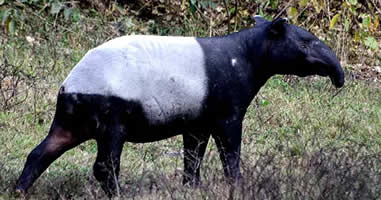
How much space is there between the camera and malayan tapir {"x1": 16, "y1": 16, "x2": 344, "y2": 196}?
4.94 metres

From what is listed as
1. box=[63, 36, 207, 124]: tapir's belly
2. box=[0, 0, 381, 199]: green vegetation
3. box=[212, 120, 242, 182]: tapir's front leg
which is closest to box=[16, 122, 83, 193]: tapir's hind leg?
box=[0, 0, 381, 199]: green vegetation

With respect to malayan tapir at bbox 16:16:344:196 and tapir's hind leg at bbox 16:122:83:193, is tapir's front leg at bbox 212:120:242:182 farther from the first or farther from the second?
tapir's hind leg at bbox 16:122:83:193

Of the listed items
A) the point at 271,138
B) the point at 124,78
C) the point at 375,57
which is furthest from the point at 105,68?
the point at 375,57

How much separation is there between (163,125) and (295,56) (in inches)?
44.4

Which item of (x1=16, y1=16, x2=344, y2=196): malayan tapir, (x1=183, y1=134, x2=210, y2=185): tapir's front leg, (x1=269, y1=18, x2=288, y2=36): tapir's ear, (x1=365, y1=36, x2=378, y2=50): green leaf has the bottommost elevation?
(x1=365, y1=36, x2=378, y2=50): green leaf

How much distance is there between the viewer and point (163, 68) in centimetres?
505

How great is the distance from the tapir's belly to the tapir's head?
567mm

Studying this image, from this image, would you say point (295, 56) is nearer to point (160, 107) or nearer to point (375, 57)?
point (160, 107)

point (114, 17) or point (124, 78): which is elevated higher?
point (124, 78)

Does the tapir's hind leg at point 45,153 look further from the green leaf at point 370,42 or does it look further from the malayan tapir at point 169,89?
the green leaf at point 370,42

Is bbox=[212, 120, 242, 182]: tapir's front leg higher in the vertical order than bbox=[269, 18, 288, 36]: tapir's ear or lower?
lower

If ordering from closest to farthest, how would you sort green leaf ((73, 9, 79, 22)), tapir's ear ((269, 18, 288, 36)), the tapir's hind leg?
1. the tapir's hind leg
2. tapir's ear ((269, 18, 288, 36))
3. green leaf ((73, 9, 79, 22))

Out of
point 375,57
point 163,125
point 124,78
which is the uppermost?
point 124,78

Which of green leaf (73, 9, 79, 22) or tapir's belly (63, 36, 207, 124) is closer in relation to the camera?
tapir's belly (63, 36, 207, 124)
